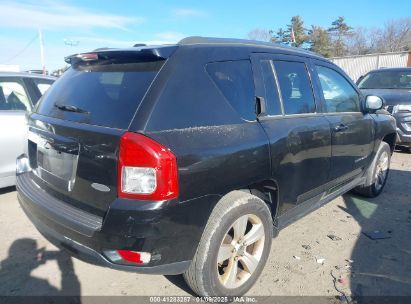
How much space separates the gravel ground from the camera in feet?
9.66

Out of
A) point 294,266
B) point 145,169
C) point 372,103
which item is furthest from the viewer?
point 372,103

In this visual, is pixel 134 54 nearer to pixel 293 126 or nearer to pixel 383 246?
pixel 293 126

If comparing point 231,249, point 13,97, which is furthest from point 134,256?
point 13,97

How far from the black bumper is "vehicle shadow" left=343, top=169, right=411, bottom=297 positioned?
154 centimetres

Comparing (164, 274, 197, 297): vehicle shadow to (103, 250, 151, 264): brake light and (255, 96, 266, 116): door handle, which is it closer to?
(103, 250, 151, 264): brake light

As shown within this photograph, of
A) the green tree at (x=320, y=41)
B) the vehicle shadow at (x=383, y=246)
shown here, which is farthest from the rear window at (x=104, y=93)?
the green tree at (x=320, y=41)

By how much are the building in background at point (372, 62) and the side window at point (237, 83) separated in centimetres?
2399

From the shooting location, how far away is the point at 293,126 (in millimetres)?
3121

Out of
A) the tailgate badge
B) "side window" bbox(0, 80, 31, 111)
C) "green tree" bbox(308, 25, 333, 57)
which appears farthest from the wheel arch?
"green tree" bbox(308, 25, 333, 57)

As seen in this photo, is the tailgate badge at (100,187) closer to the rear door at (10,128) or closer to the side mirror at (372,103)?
the rear door at (10,128)

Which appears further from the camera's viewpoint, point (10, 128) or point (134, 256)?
point (10, 128)

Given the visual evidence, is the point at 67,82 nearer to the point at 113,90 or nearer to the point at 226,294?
the point at 113,90

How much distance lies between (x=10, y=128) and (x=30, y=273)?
2.24 m

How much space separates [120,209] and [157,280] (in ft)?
3.81
